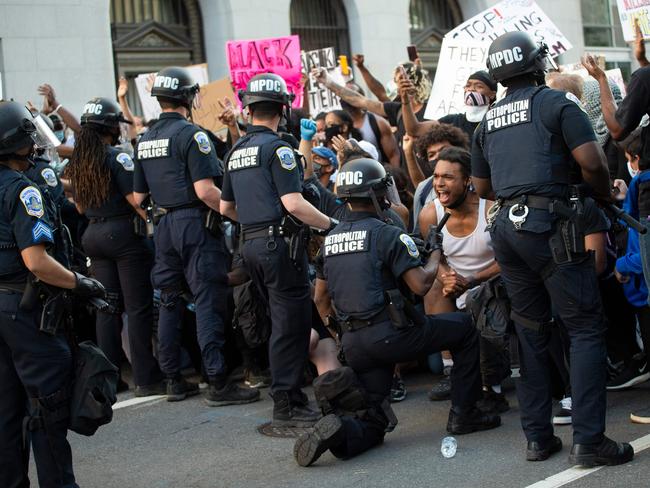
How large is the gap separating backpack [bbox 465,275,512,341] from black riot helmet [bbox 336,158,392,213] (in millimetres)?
800

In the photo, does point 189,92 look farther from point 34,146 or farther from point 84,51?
point 84,51

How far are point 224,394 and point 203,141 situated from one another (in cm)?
172

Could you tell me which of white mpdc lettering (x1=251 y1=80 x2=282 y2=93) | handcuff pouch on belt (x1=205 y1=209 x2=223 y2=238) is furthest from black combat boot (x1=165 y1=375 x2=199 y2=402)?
white mpdc lettering (x1=251 y1=80 x2=282 y2=93)

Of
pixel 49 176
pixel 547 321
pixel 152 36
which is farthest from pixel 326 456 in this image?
pixel 152 36

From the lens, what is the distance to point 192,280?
25.1ft

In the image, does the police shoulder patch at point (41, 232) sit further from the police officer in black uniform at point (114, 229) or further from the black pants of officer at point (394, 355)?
the police officer in black uniform at point (114, 229)

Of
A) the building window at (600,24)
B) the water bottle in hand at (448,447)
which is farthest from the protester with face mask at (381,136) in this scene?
the building window at (600,24)

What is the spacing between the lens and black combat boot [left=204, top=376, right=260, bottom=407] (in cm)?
761

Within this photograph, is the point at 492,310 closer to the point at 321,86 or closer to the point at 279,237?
the point at 279,237

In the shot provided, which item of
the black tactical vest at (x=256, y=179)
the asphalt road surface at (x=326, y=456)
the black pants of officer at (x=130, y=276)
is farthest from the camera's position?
the black pants of officer at (x=130, y=276)

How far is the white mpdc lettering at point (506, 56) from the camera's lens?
5.49m

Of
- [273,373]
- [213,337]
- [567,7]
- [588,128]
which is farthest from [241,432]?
[567,7]

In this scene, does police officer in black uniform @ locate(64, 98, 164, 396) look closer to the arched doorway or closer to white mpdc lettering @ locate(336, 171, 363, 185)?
white mpdc lettering @ locate(336, 171, 363, 185)

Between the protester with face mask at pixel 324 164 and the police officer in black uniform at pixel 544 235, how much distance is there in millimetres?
2800
